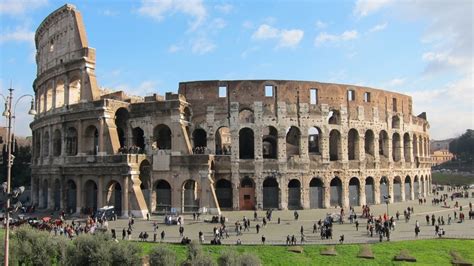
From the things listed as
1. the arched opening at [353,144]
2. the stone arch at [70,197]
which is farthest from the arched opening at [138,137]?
the arched opening at [353,144]

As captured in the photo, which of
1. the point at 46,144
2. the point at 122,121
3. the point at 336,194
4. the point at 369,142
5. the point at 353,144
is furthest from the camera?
the point at 369,142

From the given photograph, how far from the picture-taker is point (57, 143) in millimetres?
40844

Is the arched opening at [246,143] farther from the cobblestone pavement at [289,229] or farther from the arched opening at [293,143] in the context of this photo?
the cobblestone pavement at [289,229]

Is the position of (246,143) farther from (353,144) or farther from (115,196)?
(115,196)

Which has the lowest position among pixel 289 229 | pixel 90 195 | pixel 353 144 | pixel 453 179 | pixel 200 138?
pixel 289 229

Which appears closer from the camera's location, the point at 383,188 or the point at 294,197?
the point at 294,197

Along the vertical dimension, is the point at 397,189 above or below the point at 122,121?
below

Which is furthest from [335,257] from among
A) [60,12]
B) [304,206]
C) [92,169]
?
[60,12]

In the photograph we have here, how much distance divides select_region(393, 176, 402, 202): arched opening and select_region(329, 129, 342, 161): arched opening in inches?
325

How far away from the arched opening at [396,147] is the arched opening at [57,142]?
33462 mm

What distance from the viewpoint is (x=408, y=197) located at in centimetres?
4719

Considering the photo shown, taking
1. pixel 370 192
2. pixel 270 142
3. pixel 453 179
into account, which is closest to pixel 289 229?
pixel 370 192

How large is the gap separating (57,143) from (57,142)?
3.9 inches

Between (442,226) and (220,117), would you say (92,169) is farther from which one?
(442,226)
